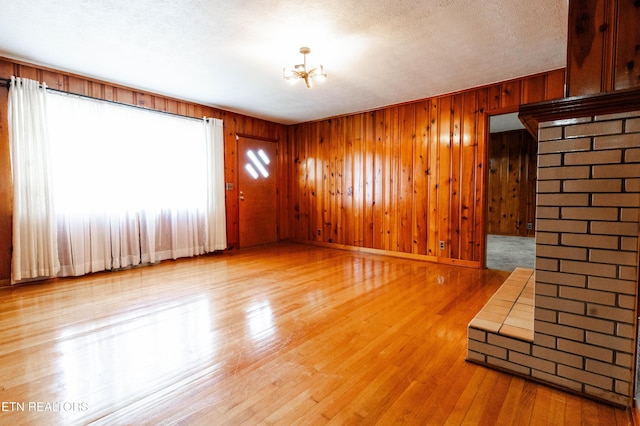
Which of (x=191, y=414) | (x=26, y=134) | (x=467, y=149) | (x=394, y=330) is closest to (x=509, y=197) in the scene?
(x=467, y=149)

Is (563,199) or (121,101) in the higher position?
(121,101)

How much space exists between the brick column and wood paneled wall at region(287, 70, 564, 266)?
2.70m

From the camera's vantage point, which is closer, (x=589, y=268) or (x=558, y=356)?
(x=589, y=268)

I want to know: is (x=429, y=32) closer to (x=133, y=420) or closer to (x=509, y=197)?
(x=133, y=420)

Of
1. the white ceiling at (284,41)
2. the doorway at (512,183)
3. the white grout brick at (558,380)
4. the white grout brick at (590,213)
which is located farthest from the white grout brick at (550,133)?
the doorway at (512,183)

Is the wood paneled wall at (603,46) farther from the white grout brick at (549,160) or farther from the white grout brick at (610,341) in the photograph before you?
the white grout brick at (610,341)

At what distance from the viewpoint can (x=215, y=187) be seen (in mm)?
5047

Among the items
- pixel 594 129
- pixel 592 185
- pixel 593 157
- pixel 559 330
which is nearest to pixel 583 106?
pixel 594 129

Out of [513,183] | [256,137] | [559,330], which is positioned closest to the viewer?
[559,330]

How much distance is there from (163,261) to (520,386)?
14.8 ft

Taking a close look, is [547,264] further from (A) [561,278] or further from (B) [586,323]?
(B) [586,323]

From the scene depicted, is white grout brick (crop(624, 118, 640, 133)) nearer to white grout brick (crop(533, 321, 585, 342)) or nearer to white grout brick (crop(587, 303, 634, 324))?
white grout brick (crop(587, 303, 634, 324))

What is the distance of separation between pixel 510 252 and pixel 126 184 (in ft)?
20.1

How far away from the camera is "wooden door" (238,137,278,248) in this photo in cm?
562
